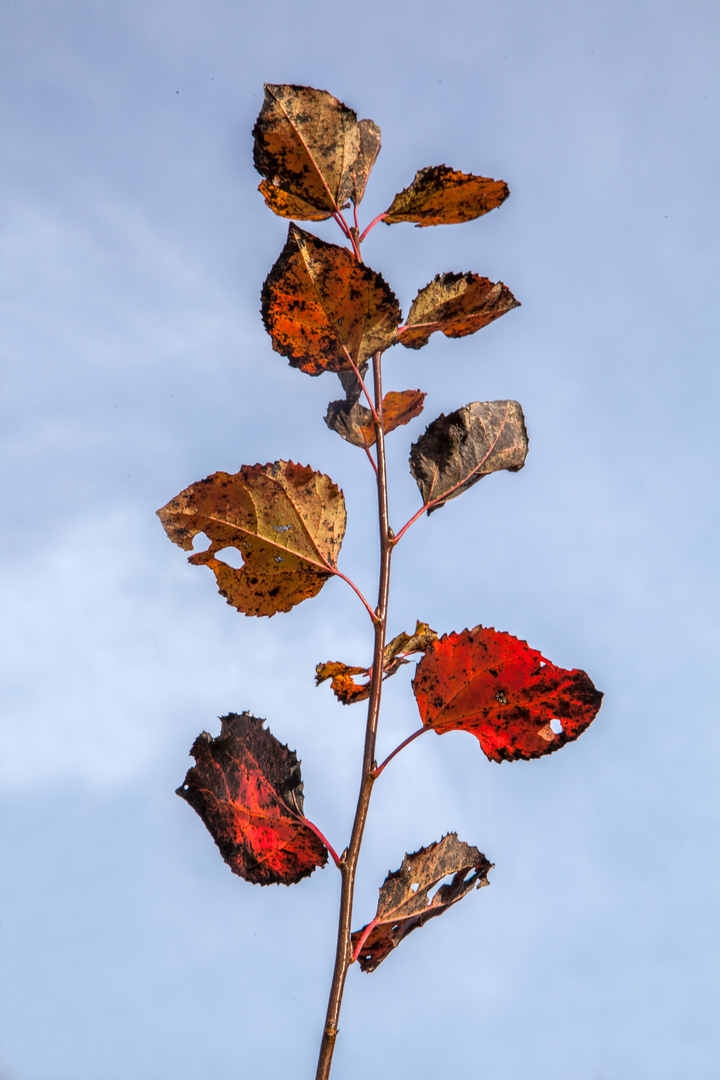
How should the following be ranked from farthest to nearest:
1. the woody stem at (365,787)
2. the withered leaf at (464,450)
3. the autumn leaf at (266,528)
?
the withered leaf at (464,450)
the autumn leaf at (266,528)
the woody stem at (365,787)

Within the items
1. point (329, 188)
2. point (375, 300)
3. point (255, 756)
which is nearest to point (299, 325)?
point (375, 300)

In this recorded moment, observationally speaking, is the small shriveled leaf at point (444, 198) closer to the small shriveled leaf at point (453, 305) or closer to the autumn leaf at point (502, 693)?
the small shriveled leaf at point (453, 305)

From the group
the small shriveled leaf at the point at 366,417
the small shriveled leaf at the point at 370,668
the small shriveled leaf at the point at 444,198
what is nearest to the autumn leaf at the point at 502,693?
the small shriveled leaf at the point at 370,668

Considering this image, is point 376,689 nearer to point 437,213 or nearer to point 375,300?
point 375,300

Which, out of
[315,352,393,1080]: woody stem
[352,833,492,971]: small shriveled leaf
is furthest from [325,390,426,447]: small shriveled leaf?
[352,833,492,971]: small shriveled leaf

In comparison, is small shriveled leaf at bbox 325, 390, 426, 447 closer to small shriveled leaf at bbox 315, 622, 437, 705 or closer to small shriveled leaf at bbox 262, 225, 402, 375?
small shriveled leaf at bbox 262, 225, 402, 375
